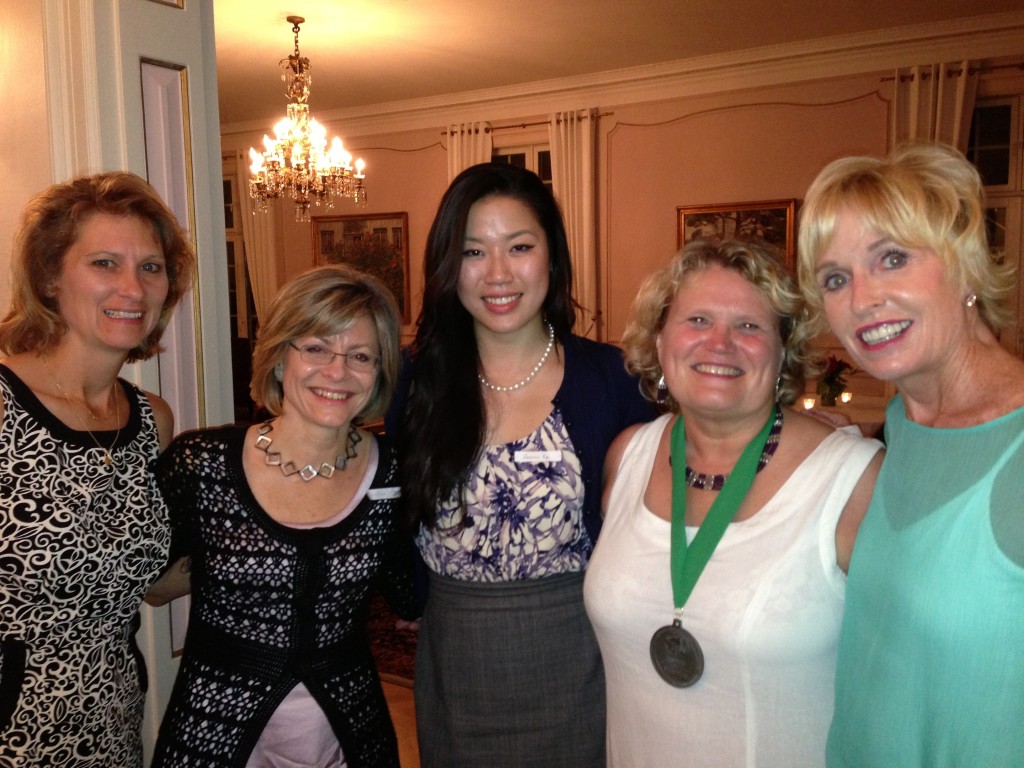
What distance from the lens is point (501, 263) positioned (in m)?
2.06

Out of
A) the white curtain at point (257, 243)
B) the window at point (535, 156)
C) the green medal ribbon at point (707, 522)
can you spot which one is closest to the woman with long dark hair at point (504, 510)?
the green medal ribbon at point (707, 522)

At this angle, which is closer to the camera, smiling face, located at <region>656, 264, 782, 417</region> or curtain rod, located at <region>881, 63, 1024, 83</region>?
smiling face, located at <region>656, 264, 782, 417</region>

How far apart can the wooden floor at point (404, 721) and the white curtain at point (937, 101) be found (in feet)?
18.1

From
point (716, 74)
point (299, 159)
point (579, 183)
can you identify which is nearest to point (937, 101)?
point (716, 74)

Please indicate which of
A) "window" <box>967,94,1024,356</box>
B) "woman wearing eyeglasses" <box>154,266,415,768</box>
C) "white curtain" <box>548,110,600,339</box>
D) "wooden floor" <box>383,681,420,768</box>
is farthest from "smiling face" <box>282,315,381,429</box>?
"white curtain" <box>548,110,600,339</box>

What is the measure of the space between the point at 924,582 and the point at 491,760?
118cm

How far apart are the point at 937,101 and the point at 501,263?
5778 millimetres

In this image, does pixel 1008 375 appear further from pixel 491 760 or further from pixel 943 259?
pixel 491 760

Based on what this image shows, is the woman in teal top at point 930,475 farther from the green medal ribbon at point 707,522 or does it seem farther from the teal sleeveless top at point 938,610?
the green medal ribbon at point 707,522

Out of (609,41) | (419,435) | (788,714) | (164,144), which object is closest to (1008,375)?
(788,714)

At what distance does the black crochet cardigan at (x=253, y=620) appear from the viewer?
5.49ft

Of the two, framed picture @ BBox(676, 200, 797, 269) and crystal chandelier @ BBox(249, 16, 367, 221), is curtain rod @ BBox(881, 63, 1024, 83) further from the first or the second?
crystal chandelier @ BBox(249, 16, 367, 221)

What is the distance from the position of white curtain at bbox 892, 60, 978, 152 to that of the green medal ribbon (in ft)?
18.8

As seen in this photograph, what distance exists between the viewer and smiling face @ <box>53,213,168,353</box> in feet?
5.99
